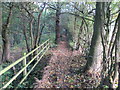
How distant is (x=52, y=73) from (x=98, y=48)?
195 cm

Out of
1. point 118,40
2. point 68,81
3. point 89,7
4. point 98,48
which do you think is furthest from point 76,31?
point 118,40

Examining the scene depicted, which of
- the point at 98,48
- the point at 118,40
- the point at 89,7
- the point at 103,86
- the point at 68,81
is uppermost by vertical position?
the point at 89,7

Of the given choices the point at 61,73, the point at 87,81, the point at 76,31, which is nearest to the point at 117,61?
the point at 87,81

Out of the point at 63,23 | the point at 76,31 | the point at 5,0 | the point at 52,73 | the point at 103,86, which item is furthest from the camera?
the point at 63,23

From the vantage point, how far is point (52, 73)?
4.88 m

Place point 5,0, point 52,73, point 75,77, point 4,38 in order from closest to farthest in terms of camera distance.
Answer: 1. point 75,77
2. point 52,73
3. point 5,0
4. point 4,38

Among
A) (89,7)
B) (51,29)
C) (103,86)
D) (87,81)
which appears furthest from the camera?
(51,29)

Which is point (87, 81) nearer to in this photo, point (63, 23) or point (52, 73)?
point (52, 73)

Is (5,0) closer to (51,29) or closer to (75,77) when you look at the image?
(75,77)

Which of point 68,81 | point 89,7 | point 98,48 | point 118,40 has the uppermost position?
point 89,7

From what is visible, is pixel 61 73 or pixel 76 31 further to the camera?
pixel 76 31

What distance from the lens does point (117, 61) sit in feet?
8.83

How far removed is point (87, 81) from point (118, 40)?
6.20 ft

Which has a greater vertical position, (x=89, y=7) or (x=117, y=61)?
(x=89, y=7)
